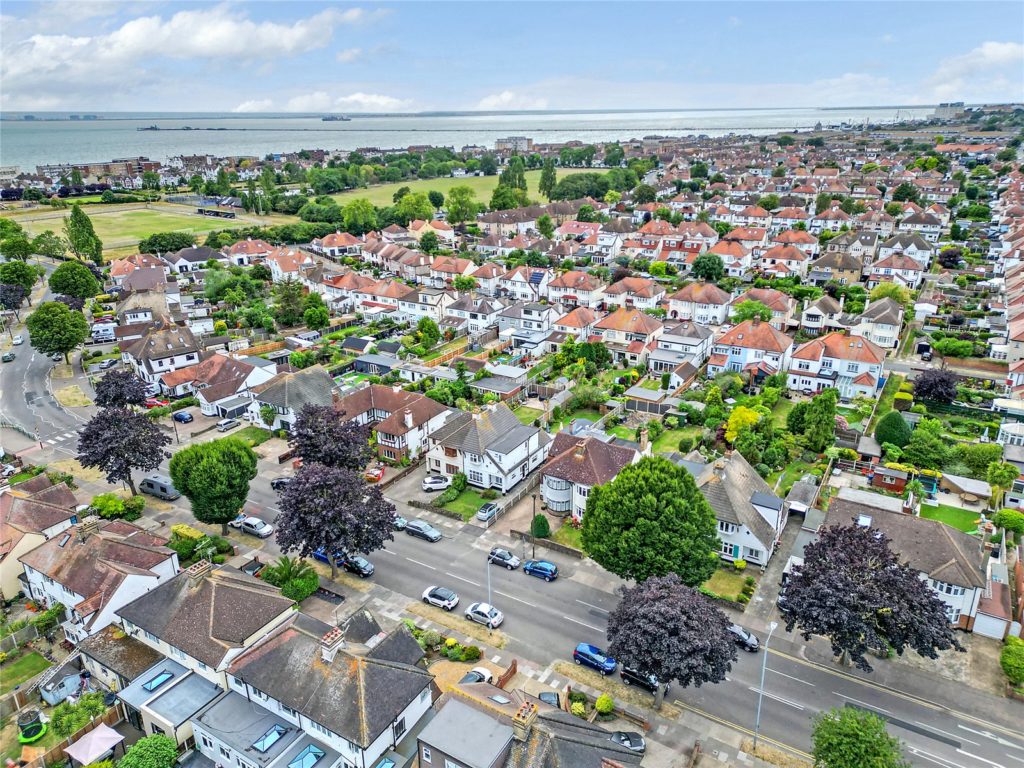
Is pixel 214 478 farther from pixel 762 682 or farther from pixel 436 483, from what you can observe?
pixel 762 682

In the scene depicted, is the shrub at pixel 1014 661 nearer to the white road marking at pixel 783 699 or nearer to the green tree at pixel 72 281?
the white road marking at pixel 783 699

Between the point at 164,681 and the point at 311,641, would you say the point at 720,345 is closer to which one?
the point at 311,641

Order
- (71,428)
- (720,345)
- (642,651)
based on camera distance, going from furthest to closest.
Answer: (720,345), (71,428), (642,651)

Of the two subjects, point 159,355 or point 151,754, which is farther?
point 159,355

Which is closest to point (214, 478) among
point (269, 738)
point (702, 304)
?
point (269, 738)

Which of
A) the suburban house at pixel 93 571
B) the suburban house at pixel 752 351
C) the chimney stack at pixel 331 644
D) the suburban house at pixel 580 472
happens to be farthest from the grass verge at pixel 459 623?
the suburban house at pixel 752 351

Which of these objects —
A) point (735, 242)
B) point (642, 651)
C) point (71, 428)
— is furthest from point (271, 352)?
point (735, 242)
